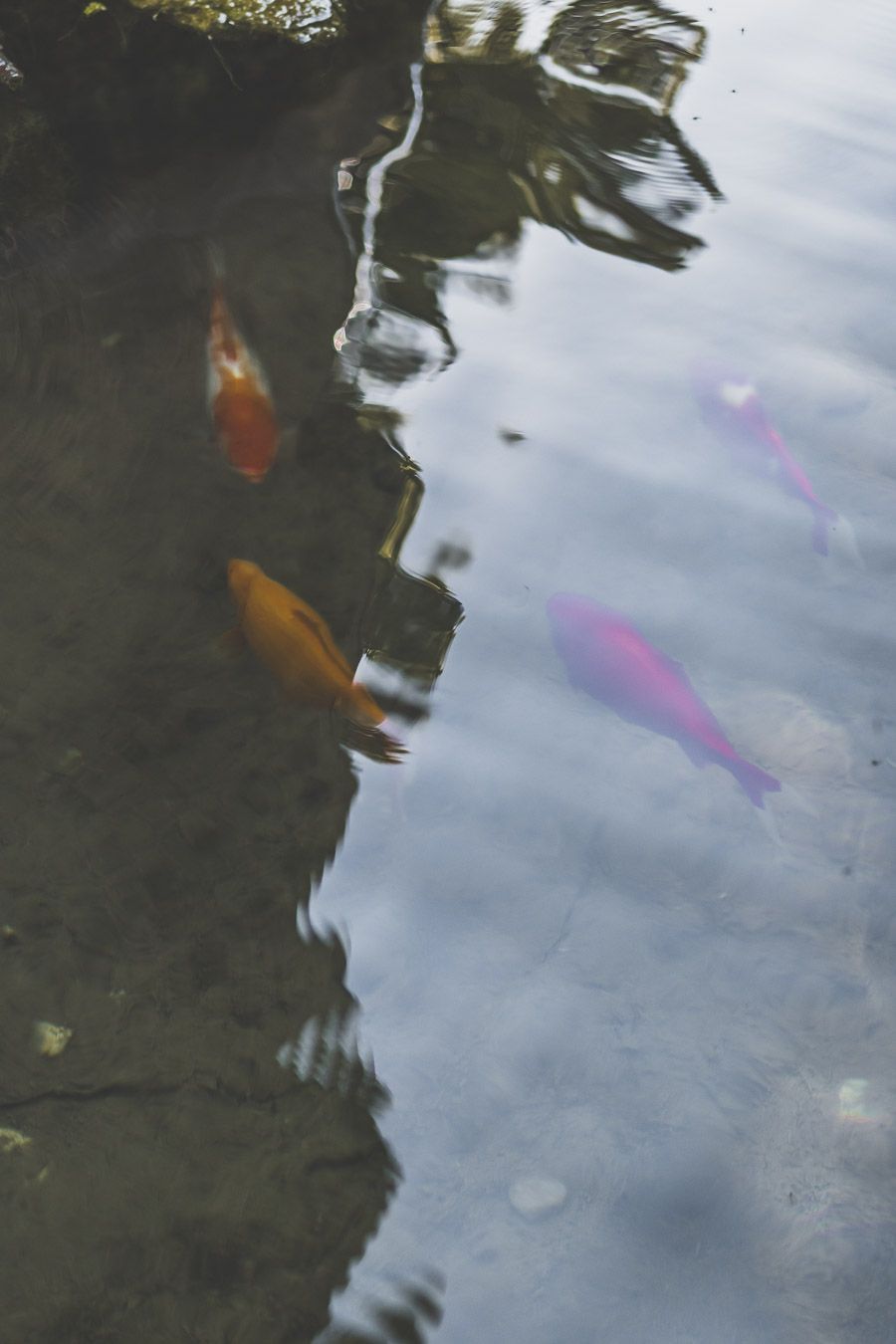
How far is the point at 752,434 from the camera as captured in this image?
11.2ft

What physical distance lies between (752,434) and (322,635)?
5.26 feet

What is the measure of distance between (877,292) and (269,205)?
2.31 m

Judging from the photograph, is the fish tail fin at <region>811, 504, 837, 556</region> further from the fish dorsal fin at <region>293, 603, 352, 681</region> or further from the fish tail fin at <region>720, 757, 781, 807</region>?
the fish dorsal fin at <region>293, 603, 352, 681</region>

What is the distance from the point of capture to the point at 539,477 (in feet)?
11.2

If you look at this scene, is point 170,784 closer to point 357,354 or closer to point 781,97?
point 357,354

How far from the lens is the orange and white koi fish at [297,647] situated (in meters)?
2.73

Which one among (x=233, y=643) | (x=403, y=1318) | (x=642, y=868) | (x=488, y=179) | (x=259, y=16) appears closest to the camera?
(x=403, y=1318)

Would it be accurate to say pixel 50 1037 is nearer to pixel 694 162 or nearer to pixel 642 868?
pixel 642 868

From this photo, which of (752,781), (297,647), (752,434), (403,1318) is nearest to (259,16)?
(752,434)

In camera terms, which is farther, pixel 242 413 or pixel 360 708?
pixel 242 413

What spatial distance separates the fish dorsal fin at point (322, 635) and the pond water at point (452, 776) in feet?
0.52

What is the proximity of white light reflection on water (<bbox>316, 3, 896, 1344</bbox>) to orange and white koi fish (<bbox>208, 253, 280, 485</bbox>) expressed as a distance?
0.49m

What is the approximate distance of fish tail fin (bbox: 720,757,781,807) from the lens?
2758 mm

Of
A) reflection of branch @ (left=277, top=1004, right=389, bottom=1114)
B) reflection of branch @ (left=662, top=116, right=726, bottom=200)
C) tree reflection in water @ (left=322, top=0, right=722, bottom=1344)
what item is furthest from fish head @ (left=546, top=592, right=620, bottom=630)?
reflection of branch @ (left=662, top=116, right=726, bottom=200)
